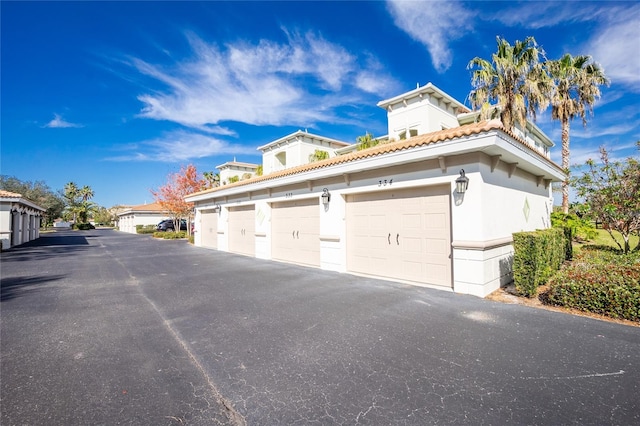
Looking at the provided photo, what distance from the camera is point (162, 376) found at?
3117 mm

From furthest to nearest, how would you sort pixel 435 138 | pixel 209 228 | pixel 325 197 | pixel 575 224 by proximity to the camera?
1. pixel 209 228
2. pixel 575 224
3. pixel 325 197
4. pixel 435 138

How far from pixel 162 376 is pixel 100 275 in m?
8.14

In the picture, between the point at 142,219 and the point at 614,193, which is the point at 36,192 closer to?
the point at 142,219

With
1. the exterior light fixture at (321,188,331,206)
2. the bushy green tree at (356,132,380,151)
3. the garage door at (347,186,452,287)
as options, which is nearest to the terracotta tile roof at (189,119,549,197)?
the exterior light fixture at (321,188,331,206)

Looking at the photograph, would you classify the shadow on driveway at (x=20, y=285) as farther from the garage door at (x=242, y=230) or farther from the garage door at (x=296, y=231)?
the garage door at (x=296, y=231)

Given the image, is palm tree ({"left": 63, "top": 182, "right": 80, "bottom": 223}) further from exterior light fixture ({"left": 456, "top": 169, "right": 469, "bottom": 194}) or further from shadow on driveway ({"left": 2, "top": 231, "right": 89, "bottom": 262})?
exterior light fixture ({"left": 456, "top": 169, "right": 469, "bottom": 194})

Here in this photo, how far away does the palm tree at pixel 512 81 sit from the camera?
14953 millimetres

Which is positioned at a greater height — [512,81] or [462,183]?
[512,81]

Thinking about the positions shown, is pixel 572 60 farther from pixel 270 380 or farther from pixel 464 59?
pixel 270 380

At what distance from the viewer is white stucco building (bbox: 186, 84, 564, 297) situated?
250 inches

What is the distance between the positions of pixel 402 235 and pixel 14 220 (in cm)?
2646

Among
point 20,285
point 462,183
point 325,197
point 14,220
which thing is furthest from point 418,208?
point 14,220

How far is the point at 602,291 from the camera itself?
4980mm

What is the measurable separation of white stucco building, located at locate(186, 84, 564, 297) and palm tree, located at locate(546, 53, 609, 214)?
1070 centimetres
